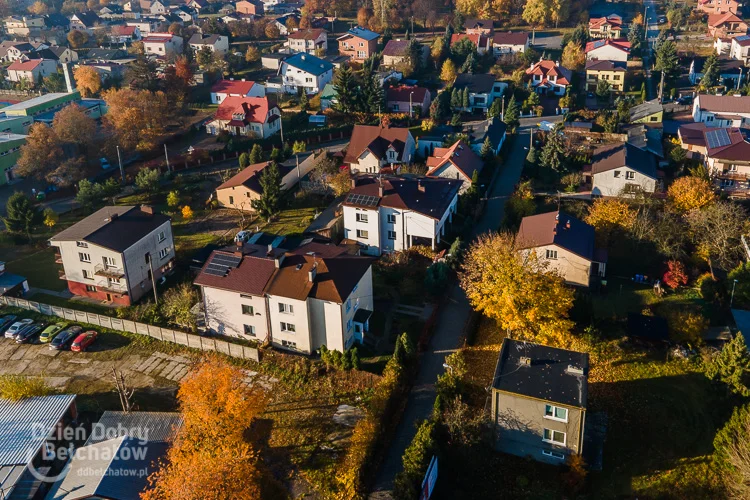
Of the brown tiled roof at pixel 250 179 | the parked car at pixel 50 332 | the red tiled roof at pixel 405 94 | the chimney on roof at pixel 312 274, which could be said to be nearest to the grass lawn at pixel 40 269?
the parked car at pixel 50 332

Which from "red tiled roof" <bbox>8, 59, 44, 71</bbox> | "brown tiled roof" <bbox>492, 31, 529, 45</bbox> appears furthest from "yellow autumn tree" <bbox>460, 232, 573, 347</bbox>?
"red tiled roof" <bbox>8, 59, 44, 71</bbox>

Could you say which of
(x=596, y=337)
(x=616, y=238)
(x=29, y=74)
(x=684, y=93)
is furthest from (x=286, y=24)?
(x=596, y=337)

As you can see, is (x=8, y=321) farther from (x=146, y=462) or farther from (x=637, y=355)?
(x=637, y=355)

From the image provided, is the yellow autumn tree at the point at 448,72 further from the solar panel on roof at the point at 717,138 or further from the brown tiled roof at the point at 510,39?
the solar panel on roof at the point at 717,138

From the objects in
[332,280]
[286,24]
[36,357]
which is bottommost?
[36,357]

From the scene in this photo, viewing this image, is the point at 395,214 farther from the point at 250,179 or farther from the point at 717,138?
the point at 717,138

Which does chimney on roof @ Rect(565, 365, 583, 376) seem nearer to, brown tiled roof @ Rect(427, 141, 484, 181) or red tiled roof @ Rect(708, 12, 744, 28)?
brown tiled roof @ Rect(427, 141, 484, 181)
